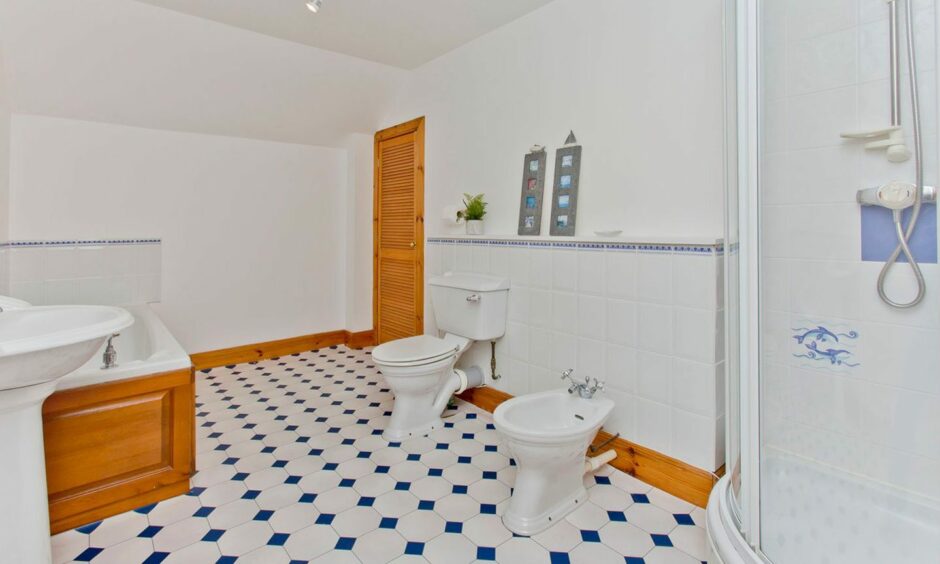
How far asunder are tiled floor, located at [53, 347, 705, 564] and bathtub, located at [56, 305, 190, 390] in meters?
0.52

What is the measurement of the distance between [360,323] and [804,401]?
338cm

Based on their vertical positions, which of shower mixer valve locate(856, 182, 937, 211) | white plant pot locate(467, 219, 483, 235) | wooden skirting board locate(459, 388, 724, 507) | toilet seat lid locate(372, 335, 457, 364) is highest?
white plant pot locate(467, 219, 483, 235)

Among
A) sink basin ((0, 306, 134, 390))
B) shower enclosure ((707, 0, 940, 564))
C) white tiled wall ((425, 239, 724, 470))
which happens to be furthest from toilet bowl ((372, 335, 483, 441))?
shower enclosure ((707, 0, 940, 564))

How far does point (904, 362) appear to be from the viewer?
1.49 meters

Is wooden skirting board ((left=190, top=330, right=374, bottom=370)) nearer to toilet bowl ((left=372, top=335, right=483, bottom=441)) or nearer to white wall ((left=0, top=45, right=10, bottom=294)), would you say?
white wall ((left=0, top=45, right=10, bottom=294))

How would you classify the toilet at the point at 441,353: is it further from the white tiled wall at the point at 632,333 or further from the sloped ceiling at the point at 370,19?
the sloped ceiling at the point at 370,19

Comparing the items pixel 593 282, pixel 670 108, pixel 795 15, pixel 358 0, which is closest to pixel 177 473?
pixel 593 282

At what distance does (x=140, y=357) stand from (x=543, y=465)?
2481 mm

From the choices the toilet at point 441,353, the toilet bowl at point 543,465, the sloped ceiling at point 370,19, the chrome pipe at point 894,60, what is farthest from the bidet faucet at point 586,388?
the sloped ceiling at point 370,19

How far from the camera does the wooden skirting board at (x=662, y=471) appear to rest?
6.08 ft

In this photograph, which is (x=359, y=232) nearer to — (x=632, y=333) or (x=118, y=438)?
(x=118, y=438)

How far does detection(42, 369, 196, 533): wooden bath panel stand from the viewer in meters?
1.70

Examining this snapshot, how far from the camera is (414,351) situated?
249cm

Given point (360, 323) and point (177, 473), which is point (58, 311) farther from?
point (360, 323)
